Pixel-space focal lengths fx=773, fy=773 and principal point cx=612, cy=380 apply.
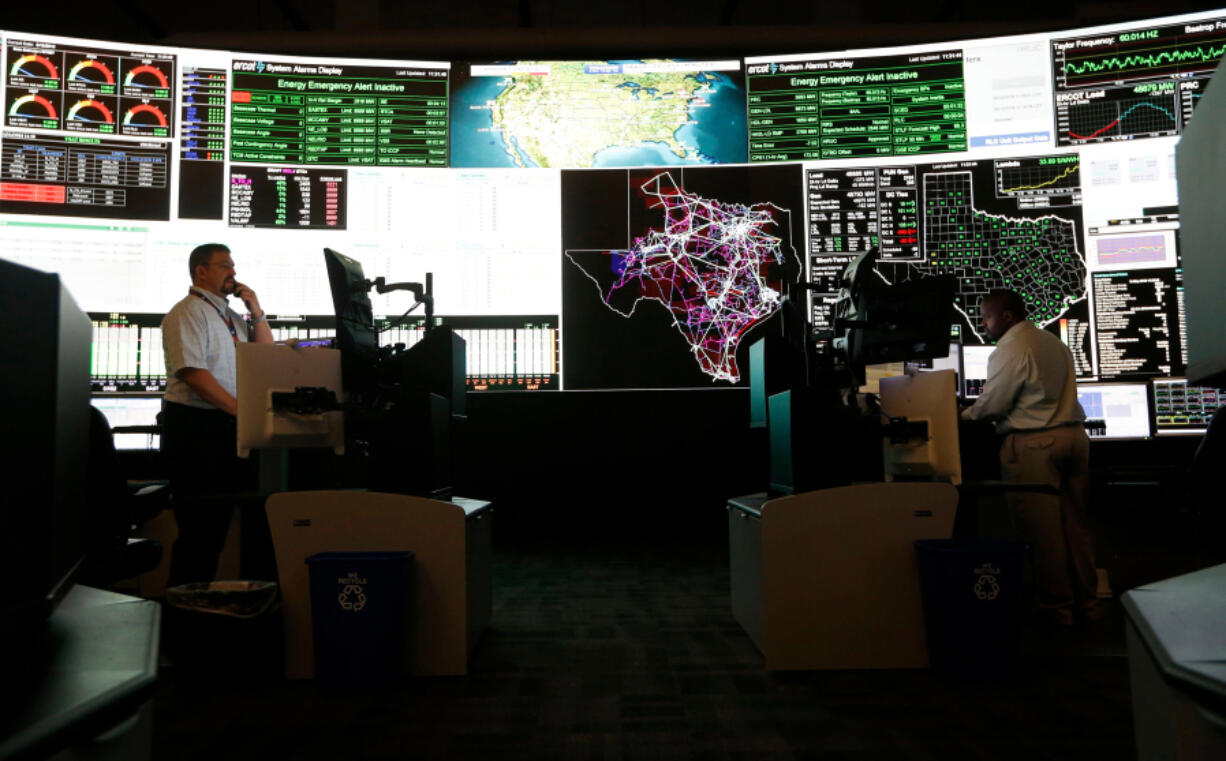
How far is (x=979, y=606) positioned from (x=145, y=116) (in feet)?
16.0

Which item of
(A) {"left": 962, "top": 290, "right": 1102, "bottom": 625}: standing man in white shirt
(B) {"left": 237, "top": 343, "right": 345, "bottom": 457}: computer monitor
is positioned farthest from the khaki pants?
(B) {"left": 237, "top": 343, "right": 345, "bottom": 457}: computer monitor

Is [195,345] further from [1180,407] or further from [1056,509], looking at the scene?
[1180,407]

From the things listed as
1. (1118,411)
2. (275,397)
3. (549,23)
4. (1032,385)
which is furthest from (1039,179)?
(275,397)

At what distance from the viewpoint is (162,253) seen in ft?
14.4

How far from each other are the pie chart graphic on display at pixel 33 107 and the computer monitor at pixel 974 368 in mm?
5349

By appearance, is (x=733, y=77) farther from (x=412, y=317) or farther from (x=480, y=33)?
(x=412, y=317)

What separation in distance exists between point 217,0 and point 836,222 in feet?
15.1

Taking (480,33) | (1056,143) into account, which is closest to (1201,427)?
(1056,143)

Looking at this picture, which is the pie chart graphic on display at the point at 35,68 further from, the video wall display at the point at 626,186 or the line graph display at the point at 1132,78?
the line graph display at the point at 1132,78

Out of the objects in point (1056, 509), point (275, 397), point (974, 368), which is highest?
point (974, 368)

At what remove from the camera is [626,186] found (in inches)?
188

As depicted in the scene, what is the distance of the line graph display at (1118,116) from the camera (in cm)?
443

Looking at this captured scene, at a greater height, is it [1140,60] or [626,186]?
[1140,60]

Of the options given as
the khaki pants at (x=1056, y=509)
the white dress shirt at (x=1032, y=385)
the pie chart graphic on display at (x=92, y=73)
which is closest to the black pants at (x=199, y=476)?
the pie chart graphic on display at (x=92, y=73)
